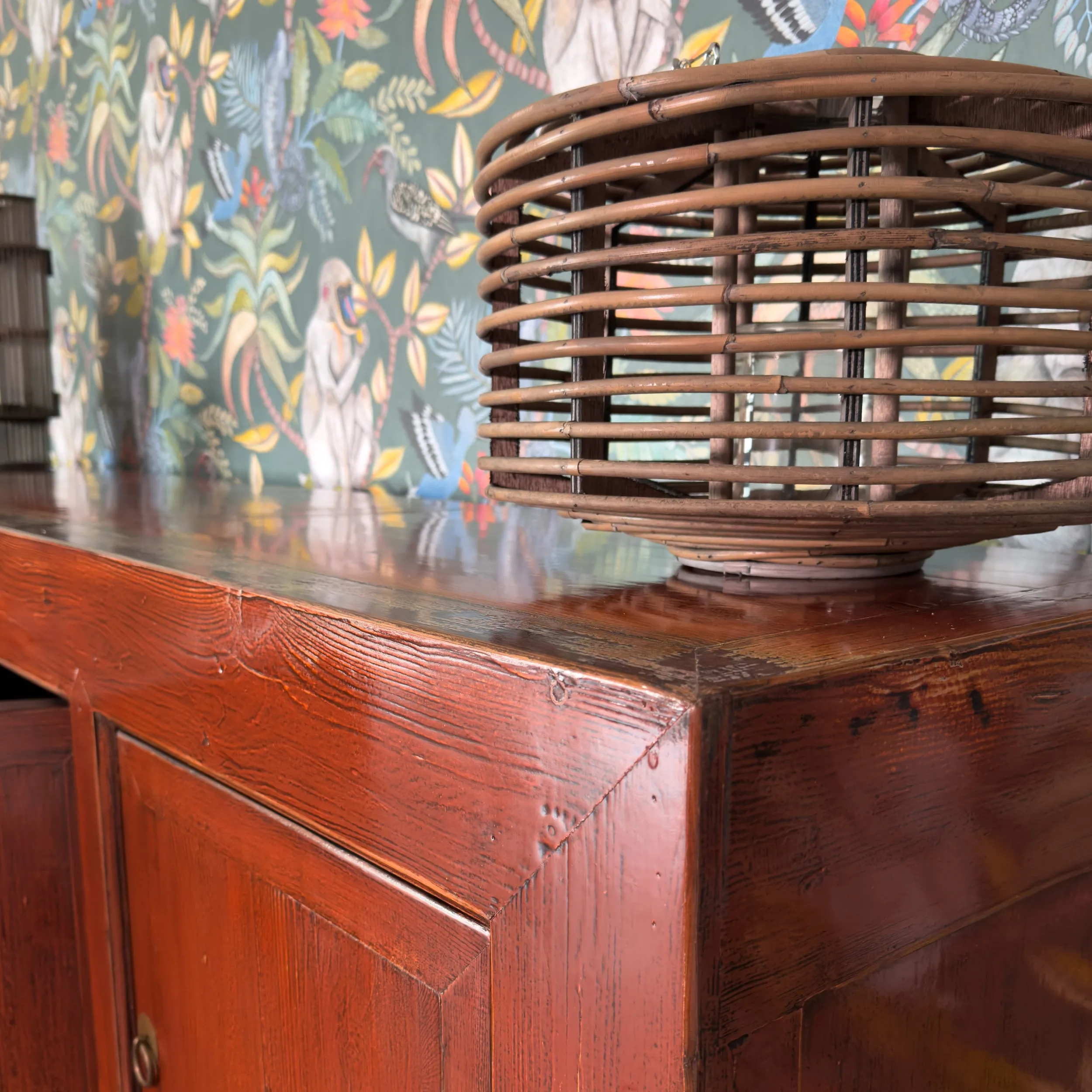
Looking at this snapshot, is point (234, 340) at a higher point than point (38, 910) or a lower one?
higher

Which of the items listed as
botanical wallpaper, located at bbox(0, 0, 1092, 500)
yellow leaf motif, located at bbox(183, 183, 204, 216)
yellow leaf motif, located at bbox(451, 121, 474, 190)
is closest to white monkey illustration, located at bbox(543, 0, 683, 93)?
botanical wallpaper, located at bbox(0, 0, 1092, 500)

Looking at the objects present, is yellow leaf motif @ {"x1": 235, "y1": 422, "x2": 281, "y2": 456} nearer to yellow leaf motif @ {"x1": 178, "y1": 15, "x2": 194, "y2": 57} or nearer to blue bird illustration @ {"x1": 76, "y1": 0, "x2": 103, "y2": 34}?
yellow leaf motif @ {"x1": 178, "y1": 15, "x2": 194, "y2": 57}

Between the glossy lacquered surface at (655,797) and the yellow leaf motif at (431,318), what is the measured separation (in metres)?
0.64

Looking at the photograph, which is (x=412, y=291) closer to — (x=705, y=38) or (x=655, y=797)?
(x=705, y=38)

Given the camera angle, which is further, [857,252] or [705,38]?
[705,38]

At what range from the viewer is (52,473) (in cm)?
183

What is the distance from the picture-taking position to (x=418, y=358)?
1.25 m

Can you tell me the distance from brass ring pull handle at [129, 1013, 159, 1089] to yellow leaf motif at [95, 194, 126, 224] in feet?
5.51

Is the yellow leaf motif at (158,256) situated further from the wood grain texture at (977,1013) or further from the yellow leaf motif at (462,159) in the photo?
the wood grain texture at (977,1013)

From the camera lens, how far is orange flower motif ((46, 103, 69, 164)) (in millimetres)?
2117

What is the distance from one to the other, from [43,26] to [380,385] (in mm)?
1549

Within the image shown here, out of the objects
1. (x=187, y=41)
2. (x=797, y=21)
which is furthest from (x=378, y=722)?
(x=187, y=41)

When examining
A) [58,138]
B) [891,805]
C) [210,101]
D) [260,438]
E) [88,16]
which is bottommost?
[891,805]

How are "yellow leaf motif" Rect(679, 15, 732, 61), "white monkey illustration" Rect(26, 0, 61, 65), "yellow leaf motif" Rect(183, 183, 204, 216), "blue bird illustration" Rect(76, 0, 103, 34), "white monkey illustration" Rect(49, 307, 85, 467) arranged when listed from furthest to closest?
1. "white monkey illustration" Rect(49, 307, 85, 467)
2. "white monkey illustration" Rect(26, 0, 61, 65)
3. "blue bird illustration" Rect(76, 0, 103, 34)
4. "yellow leaf motif" Rect(183, 183, 204, 216)
5. "yellow leaf motif" Rect(679, 15, 732, 61)
